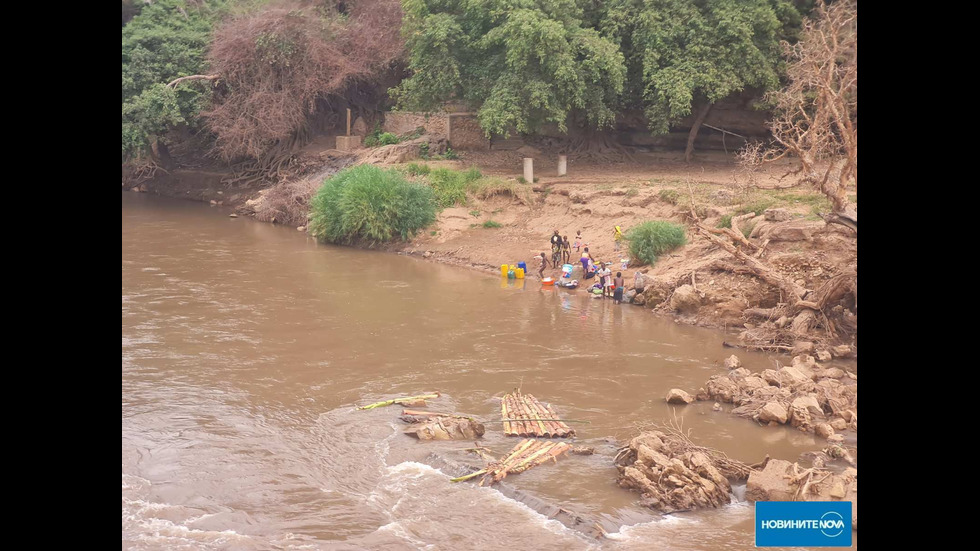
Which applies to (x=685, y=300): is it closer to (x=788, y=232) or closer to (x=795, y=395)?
(x=788, y=232)

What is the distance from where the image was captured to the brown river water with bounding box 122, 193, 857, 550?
27.4 ft

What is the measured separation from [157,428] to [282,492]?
2368mm

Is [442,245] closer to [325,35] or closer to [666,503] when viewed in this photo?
[325,35]

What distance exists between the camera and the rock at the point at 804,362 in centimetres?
1216

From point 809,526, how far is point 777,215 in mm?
9397

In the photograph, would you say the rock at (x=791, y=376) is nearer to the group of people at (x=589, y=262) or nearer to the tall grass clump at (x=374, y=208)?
the group of people at (x=589, y=262)

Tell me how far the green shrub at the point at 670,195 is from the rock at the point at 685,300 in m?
4.18

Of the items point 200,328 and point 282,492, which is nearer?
point 282,492

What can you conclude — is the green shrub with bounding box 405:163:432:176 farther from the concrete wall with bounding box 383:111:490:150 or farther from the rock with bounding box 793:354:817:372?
the rock with bounding box 793:354:817:372

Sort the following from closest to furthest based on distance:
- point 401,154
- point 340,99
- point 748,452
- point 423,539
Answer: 1. point 423,539
2. point 748,452
3. point 401,154
4. point 340,99

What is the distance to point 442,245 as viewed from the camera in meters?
21.4

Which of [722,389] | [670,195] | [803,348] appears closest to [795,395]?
[722,389]

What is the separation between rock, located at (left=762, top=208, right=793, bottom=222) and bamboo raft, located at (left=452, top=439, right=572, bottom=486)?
8.20 m

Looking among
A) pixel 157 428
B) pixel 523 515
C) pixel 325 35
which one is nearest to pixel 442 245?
pixel 325 35
